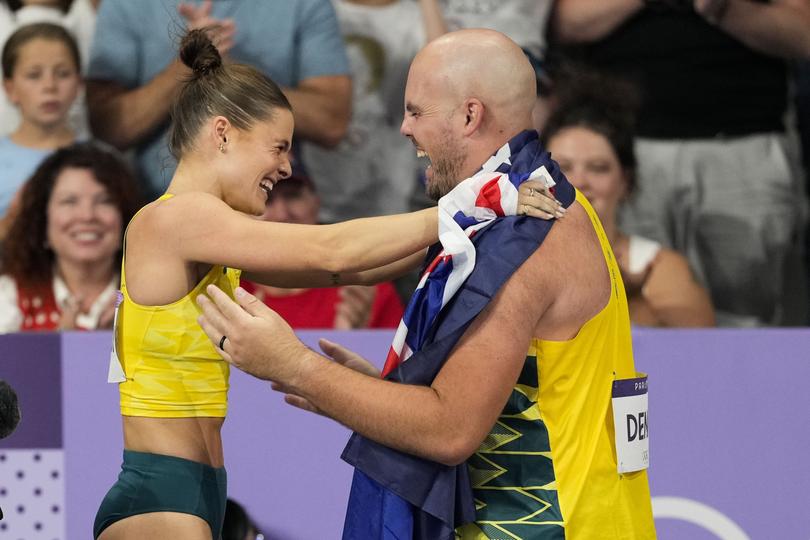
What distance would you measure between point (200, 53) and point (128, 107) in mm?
2178

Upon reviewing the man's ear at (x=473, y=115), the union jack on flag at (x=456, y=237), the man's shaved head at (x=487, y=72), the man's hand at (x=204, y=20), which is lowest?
the union jack on flag at (x=456, y=237)

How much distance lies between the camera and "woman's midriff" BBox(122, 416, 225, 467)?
2.56 m

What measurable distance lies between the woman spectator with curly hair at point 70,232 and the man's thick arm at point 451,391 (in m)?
2.51

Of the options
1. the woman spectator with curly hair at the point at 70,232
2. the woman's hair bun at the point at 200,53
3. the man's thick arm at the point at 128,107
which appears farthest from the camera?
the man's thick arm at the point at 128,107

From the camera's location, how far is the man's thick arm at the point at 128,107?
4.67 metres

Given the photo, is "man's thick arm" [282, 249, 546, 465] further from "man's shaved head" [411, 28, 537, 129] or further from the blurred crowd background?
the blurred crowd background

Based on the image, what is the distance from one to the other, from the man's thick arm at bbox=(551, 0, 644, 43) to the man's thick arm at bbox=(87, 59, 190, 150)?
169cm

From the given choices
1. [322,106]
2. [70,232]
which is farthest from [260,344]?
[322,106]

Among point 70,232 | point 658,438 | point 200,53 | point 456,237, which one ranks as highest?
point 200,53

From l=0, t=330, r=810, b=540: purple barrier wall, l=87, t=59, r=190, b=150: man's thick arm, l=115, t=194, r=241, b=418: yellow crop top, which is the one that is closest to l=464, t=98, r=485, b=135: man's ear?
l=115, t=194, r=241, b=418: yellow crop top

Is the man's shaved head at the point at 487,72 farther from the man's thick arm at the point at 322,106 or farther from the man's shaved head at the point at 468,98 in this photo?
the man's thick arm at the point at 322,106

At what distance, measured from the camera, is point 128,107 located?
4.74 meters

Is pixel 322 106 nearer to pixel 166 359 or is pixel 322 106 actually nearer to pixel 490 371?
pixel 166 359

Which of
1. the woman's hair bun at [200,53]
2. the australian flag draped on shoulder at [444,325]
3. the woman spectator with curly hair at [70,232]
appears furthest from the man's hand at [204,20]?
the australian flag draped on shoulder at [444,325]
